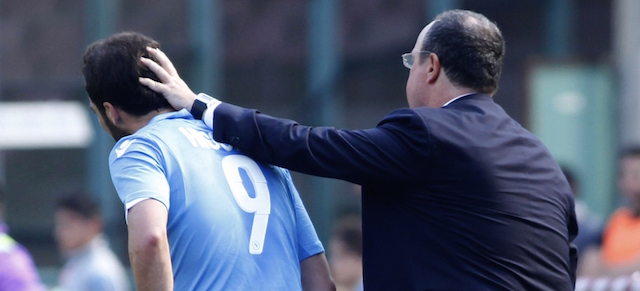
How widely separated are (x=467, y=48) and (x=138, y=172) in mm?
1152

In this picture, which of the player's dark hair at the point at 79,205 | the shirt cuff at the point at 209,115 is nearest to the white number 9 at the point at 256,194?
the shirt cuff at the point at 209,115

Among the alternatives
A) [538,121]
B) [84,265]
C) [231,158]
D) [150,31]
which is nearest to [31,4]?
[150,31]

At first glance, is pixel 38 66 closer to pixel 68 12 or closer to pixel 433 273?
pixel 68 12

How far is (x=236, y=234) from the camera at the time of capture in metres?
2.89

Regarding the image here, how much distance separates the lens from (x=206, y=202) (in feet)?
9.39

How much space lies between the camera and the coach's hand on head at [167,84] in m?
3.04

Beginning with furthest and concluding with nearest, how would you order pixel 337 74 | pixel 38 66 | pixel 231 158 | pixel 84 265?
1. pixel 337 74
2. pixel 38 66
3. pixel 84 265
4. pixel 231 158

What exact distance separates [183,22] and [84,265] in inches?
131

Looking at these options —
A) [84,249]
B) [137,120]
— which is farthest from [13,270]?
[137,120]

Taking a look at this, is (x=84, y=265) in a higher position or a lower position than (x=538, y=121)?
lower

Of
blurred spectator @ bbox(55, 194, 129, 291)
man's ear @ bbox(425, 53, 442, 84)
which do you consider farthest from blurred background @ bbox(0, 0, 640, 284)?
man's ear @ bbox(425, 53, 442, 84)

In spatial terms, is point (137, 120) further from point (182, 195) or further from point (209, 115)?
point (182, 195)

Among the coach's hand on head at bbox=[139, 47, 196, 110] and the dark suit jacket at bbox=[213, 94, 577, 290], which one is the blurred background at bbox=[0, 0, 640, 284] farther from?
the dark suit jacket at bbox=[213, 94, 577, 290]

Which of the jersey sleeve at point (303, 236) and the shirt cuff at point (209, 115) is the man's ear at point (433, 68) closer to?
the jersey sleeve at point (303, 236)
